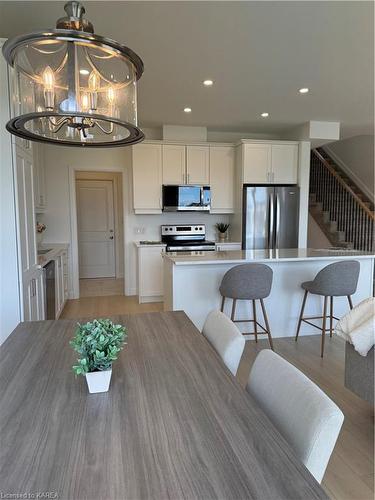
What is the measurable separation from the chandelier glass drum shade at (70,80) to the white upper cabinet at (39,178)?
317cm

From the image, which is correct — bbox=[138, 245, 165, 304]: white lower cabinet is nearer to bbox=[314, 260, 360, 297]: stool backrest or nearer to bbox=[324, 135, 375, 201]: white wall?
bbox=[314, 260, 360, 297]: stool backrest

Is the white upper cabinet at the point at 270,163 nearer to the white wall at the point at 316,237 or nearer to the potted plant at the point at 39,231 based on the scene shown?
the white wall at the point at 316,237

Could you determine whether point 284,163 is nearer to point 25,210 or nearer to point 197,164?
point 197,164

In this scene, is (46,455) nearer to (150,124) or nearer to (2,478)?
(2,478)

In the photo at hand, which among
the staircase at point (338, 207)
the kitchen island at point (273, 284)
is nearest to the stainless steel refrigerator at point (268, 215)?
the kitchen island at point (273, 284)

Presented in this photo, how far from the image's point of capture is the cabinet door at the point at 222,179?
5500mm

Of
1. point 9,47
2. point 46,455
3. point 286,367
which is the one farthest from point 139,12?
point 46,455

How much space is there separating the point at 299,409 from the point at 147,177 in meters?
4.69

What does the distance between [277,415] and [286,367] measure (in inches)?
6.3

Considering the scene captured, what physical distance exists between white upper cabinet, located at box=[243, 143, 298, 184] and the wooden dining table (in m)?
4.37

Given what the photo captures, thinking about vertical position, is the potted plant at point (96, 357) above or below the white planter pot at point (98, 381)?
above

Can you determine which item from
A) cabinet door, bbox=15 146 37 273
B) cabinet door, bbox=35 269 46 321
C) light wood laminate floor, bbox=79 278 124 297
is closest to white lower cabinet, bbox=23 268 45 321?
cabinet door, bbox=35 269 46 321

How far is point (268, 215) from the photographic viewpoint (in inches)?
208

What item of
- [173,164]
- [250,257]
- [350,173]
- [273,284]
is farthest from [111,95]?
[350,173]
